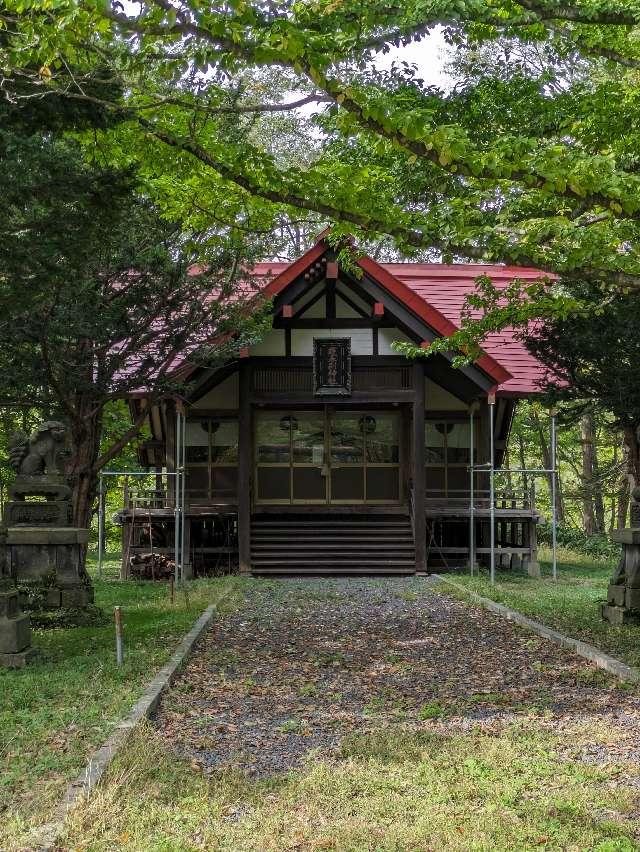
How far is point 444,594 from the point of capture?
47.7ft

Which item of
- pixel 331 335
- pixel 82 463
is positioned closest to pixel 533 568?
pixel 331 335

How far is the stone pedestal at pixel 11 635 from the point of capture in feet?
26.4

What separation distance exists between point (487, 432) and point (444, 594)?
6.40 m

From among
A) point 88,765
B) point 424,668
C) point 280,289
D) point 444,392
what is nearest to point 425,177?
point 424,668

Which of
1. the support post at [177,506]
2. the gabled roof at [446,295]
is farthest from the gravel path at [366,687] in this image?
the support post at [177,506]

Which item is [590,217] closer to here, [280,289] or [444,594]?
[444,594]

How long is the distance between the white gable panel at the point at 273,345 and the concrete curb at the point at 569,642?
6888 millimetres

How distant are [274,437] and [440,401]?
3726 mm

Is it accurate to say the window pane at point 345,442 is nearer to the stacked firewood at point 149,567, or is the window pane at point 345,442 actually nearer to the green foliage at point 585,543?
the stacked firewood at point 149,567

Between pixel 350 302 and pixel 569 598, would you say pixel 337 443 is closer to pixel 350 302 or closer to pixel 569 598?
pixel 350 302

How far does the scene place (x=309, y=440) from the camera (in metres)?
20.1

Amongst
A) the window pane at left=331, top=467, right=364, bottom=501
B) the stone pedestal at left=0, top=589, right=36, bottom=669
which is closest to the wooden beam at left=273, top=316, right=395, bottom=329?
the window pane at left=331, top=467, right=364, bottom=501

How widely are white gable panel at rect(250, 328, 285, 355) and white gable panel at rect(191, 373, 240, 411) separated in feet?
4.15

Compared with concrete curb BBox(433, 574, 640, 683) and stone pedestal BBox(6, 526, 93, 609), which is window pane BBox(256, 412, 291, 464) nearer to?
concrete curb BBox(433, 574, 640, 683)
